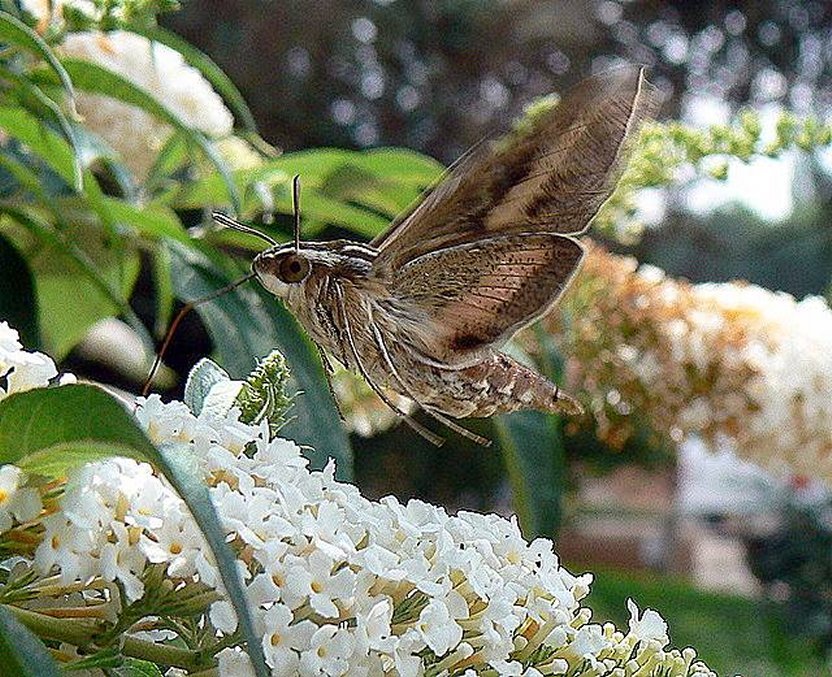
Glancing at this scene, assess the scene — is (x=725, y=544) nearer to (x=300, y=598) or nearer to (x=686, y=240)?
(x=686, y=240)

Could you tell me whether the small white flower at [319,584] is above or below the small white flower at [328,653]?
above

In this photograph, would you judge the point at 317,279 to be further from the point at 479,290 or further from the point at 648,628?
the point at 648,628

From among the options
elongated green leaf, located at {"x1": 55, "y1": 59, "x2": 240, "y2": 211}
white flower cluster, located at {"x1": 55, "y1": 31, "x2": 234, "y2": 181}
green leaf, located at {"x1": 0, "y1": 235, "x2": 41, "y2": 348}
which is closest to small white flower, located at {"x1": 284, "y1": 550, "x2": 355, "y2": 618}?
elongated green leaf, located at {"x1": 55, "y1": 59, "x2": 240, "y2": 211}

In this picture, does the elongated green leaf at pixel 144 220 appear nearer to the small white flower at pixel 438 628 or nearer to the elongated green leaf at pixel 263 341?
the elongated green leaf at pixel 263 341

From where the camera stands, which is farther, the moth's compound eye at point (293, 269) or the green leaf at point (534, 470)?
the green leaf at point (534, 470)

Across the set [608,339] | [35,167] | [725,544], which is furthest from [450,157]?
[725,544]

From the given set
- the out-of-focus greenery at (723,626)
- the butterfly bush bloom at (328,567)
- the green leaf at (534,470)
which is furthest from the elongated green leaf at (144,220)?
the out-of-focus greenery at (723,626)

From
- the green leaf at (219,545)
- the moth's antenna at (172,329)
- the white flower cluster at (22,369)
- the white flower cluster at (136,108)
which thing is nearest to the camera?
the green leaf at (219,545)
